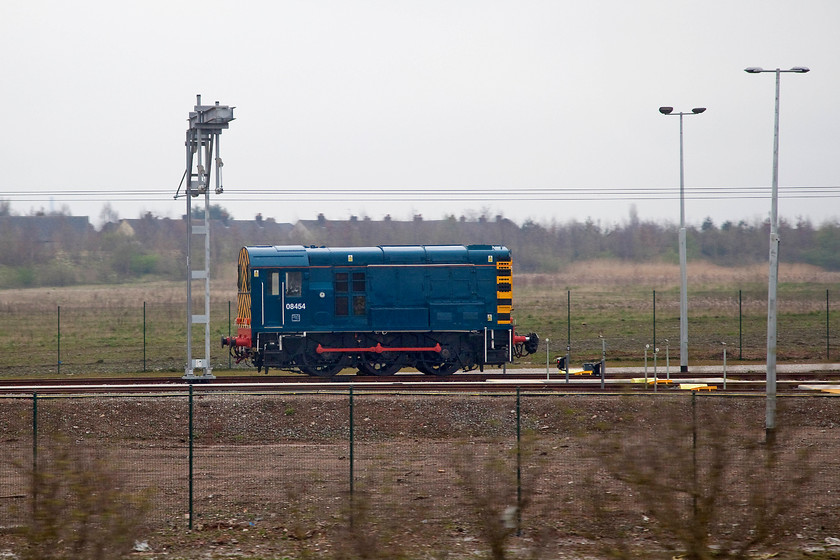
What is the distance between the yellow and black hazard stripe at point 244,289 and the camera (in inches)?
1090

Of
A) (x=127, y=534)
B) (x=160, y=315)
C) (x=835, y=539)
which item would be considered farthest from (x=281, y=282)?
(x=160, y=315)

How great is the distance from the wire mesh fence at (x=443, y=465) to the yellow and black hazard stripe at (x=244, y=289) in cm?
662

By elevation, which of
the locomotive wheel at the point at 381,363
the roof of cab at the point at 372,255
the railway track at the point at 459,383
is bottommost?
the railway track at the point at 459,383

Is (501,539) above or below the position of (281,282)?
below

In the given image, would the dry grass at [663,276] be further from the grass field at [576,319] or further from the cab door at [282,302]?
the cab door at [282,302]

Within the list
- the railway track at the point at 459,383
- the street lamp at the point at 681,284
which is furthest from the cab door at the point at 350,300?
the street lamp at the point at 681,284

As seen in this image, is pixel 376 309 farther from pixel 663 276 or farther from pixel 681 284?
pixel 663 276

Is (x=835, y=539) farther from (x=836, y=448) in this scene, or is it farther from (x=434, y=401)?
(x=434, y=401)

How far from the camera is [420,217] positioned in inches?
3098

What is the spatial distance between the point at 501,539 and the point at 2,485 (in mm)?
10029

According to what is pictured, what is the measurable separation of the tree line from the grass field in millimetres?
1819

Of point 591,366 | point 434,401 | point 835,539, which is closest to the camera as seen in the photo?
point 835,539

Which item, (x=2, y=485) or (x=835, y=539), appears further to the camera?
(x=2, y=485)

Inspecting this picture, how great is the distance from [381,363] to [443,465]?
13.7 meters
